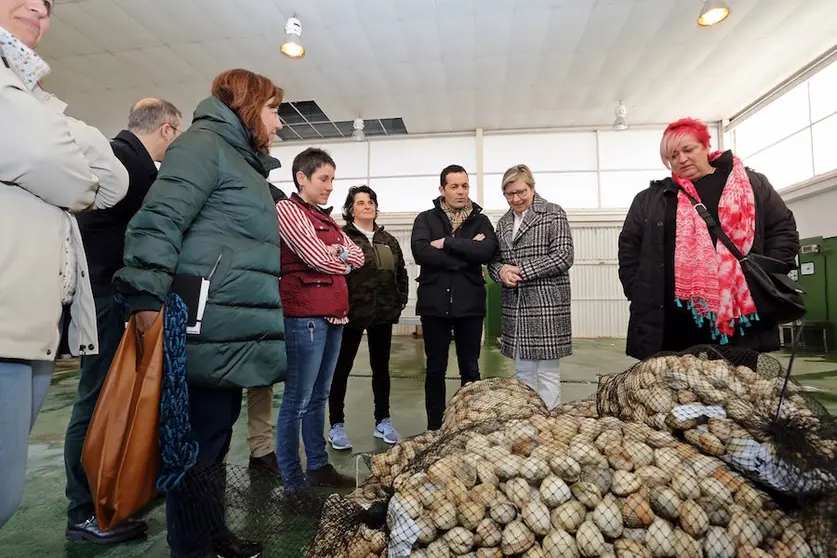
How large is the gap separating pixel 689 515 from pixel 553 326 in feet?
4.51

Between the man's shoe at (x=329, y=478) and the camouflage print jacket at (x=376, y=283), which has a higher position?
the camouflage print jacket at (x=376, y=283)

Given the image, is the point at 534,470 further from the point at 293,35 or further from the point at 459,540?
the point at 293,35

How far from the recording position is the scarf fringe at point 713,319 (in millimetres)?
1878

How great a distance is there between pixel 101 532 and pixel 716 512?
200 cm

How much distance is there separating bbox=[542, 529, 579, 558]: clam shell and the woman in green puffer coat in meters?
0.88

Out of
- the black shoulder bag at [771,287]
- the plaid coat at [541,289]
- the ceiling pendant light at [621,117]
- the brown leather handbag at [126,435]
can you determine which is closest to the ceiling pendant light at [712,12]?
the ceiling pendant light at [621,117]

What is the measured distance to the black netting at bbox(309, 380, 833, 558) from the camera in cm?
104

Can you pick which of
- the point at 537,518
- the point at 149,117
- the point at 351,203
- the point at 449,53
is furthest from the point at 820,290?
the point at 149,117

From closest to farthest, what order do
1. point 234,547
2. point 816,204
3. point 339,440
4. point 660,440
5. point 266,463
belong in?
point 660,440 → point 234,547 → point 266,463 → point 339,440 → point 816,204

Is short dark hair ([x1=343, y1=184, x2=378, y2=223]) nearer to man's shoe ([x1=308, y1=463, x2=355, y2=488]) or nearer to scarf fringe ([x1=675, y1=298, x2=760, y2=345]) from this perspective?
man's shoe ([x1=308, y1=463, x2=355, y2=488])

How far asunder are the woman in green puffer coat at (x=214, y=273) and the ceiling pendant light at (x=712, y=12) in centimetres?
658

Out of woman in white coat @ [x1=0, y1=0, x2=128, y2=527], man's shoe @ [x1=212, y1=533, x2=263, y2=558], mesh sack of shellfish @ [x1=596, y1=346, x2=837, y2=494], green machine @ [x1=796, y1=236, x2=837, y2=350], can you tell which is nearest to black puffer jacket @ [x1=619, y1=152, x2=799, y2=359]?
mesh sack of shellfish @ [x1=596, y1=346, x2=837, y2=494]

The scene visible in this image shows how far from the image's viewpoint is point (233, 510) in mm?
1475

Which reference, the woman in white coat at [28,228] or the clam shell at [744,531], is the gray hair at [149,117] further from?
the clam shell at [744,531]
